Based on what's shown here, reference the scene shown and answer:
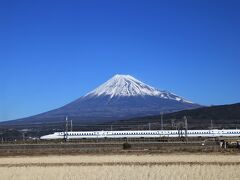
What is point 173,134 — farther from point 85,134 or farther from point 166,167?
point 166,167

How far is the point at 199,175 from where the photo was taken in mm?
25344

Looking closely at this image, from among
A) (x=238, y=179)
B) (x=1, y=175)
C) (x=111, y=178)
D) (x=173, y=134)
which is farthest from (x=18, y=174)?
(x=173, y=134)

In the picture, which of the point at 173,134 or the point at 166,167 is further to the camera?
the point at 173,134

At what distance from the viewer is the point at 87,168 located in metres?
30.5

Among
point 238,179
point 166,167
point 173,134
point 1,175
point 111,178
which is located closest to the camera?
point 238,179

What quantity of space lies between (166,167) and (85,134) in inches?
3702

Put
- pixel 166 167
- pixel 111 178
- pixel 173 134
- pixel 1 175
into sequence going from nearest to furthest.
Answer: pixel 111 178, pixel 1 175, pixel 166 167, pixel 173 134

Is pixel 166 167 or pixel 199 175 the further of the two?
pixel 166 167

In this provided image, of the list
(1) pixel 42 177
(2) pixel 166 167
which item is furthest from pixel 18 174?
(2) pixel 166 167

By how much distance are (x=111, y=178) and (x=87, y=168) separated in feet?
18.6

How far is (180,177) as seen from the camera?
971 inches

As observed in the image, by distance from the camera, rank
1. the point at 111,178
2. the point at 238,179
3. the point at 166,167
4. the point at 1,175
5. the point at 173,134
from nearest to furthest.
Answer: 1. the point at 238,179
2. the point at 111,178
3. the point at 1,175
4. the point at 166,167
5. the point at 173,134

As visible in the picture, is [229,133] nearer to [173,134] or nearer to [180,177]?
[173,134]

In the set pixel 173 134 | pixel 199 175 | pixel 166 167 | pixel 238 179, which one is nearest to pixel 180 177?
pixel 199 175
